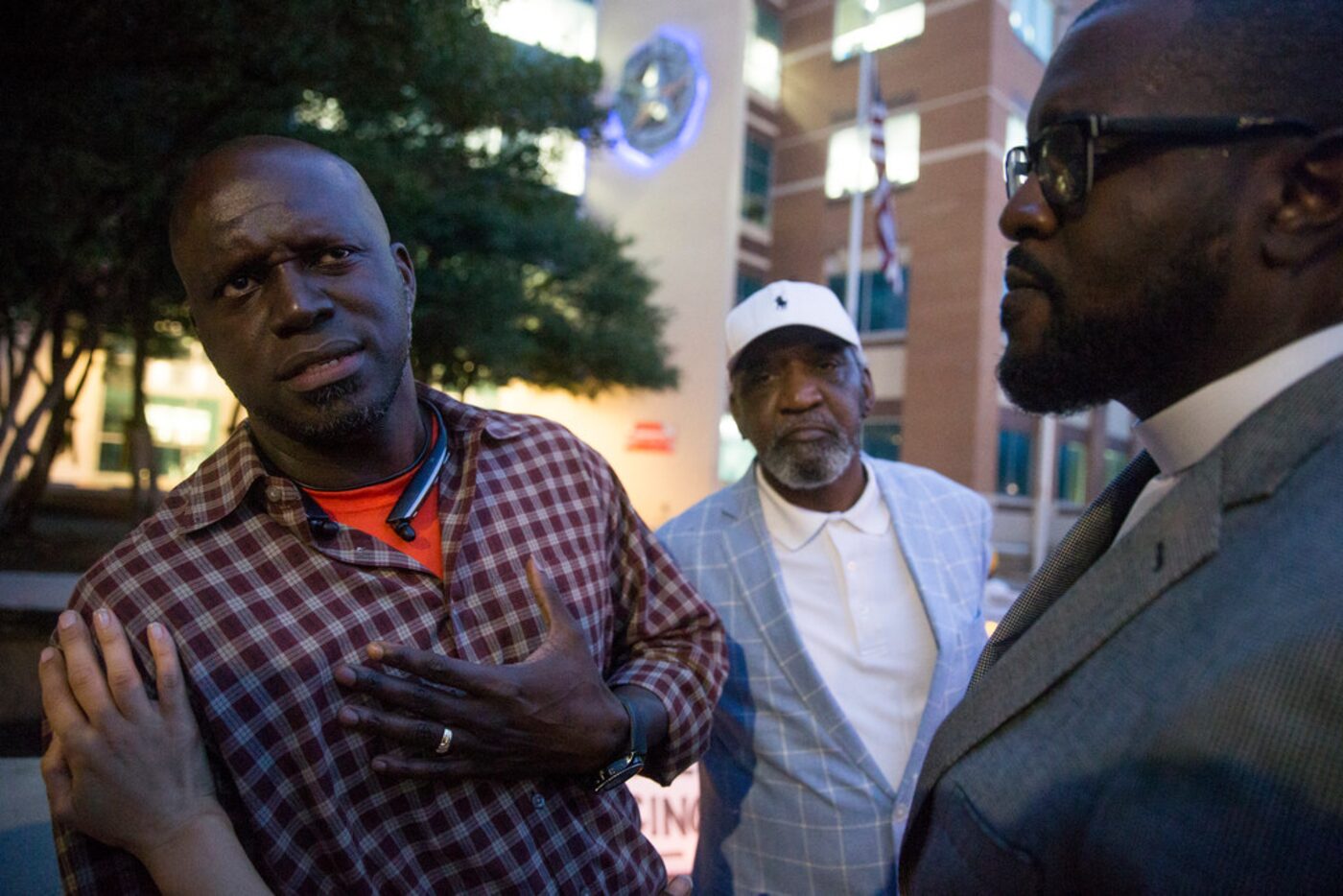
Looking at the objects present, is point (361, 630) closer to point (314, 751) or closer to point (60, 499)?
point (314, 751)

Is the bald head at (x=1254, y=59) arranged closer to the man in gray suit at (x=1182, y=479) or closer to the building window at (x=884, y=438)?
the man in gray suit at (x=1182, y=479)

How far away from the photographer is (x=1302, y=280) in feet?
3.43

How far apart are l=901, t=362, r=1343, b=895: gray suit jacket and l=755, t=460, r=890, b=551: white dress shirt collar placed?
153 cm

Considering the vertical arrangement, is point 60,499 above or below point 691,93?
below

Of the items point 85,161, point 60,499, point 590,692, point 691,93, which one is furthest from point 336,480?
point 691,93

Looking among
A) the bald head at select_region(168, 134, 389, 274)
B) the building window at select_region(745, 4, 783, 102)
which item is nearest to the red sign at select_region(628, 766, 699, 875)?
the bald head at select_region(168, 134, 389, 274)

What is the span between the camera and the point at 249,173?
1.64m

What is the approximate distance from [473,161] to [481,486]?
10727 mm

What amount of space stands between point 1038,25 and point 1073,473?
11.2 m

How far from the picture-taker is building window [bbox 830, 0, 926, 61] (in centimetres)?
2109

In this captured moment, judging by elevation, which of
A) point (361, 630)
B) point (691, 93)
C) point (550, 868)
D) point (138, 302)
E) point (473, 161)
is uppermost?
point (691, 93)

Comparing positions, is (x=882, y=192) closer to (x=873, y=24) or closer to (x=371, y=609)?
(x=873, y=24)

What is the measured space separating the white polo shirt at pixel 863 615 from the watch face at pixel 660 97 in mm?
22758

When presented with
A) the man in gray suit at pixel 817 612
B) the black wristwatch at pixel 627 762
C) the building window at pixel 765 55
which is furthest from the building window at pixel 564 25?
the black wristwatch at pixel 627 762
